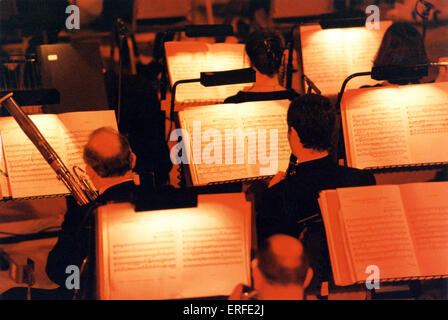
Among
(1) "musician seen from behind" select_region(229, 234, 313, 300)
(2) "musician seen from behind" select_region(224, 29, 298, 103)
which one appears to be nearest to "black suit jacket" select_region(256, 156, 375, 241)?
(1) "musician seen from behind" select_region(229, 234, 313, 300)

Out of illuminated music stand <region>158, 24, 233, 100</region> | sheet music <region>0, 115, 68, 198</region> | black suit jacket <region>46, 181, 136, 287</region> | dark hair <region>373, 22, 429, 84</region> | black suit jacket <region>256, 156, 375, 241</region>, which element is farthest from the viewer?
illuminated music stand <region>158, 24, 233, 100</region>

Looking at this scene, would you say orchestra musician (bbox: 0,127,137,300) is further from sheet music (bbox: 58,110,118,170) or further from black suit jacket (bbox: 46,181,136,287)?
sheet music (bbox: 58,110,118,170)

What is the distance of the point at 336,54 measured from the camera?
3.62m

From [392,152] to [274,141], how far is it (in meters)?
0.85

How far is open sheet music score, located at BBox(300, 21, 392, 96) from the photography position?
11.6 feet

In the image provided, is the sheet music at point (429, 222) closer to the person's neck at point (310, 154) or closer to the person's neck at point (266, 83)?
the person's neck at point (310, 154)

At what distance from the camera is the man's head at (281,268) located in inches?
67.4

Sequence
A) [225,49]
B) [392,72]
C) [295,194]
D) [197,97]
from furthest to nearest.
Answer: [225,49] → [197,97] → [392,72] → [295,194]

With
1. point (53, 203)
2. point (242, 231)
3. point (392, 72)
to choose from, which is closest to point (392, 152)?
point (392, 72)

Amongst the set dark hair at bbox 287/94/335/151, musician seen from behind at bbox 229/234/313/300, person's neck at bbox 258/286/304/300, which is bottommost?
person's neck at bbox 258/286/304/300

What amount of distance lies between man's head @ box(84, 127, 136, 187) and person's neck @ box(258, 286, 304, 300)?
1.08 m

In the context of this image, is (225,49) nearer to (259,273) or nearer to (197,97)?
(197,97)

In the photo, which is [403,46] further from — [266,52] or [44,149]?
[44,149]
